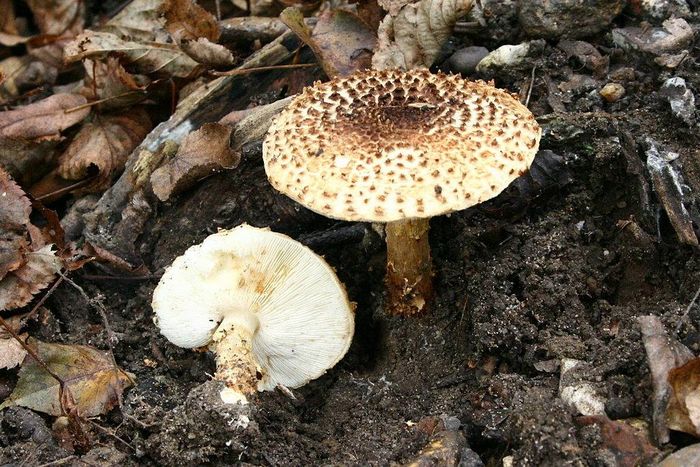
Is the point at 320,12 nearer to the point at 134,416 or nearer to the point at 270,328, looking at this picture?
the point at 270,328

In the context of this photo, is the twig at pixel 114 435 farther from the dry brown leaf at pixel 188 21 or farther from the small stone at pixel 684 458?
the dry brown leaf at pixel 188 21

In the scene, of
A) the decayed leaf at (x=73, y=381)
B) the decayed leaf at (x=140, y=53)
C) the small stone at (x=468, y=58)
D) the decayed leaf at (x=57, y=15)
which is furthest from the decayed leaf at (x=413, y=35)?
the decayed leaf at (x=57, y=15)

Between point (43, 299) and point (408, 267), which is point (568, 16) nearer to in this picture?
point (408, 267)

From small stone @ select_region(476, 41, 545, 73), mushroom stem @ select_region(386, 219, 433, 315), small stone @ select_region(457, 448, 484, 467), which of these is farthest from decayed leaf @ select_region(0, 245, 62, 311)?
small stone @ select_region(476, 41, 545, 73)

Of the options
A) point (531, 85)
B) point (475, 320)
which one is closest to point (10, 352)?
point (475, 320)

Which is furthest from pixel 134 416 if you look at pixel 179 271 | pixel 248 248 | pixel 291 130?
pixel 291 130

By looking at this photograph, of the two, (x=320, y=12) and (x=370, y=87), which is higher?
(x=370, y=87)
